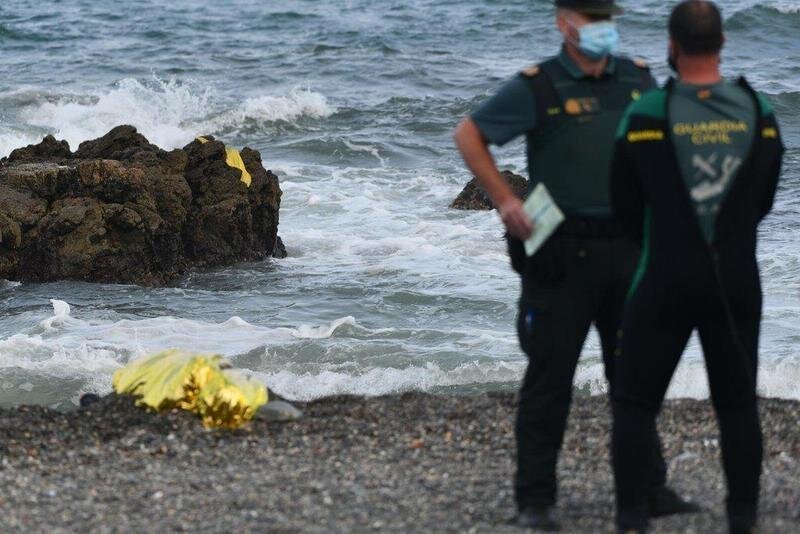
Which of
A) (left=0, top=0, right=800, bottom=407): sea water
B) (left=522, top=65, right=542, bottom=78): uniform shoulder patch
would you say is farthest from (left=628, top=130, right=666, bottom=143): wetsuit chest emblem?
(left=0, top=0, right=800, bottom=407): sea water

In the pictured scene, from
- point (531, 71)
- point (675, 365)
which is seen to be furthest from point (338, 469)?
point (531, 71)

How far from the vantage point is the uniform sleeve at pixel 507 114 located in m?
4.76

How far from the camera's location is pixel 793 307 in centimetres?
1202

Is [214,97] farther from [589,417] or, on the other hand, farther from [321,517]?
[321,517]

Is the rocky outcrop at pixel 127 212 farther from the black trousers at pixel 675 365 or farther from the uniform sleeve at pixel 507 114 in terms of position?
the black trousers at pixel 675 365

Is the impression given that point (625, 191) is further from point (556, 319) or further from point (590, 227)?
point (556, 319)

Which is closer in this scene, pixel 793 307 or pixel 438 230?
pixel 793 307

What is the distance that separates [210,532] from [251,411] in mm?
2035

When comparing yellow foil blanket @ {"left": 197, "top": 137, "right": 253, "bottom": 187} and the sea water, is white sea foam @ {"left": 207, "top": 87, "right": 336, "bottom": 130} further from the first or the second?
yellow foil blanket @ {"left": 197, "top": 137, "right": 253, "bottom": 187}

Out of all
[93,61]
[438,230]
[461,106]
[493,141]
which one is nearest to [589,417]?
[493,141]

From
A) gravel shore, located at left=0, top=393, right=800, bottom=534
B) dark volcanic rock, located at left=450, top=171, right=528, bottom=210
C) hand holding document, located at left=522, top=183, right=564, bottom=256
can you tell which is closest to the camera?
hand holding document, located at left=522, top=183, right=564, bottom=256

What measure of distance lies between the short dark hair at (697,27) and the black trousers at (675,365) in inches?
28.5

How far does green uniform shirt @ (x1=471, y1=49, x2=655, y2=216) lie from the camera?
4.79 m

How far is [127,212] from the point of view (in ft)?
43.4
